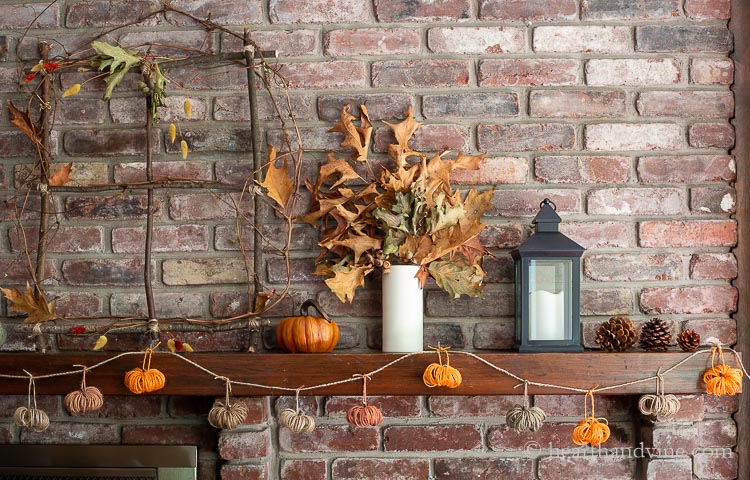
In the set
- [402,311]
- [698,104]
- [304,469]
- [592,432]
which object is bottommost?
[304,469]

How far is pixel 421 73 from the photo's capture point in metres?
1.82

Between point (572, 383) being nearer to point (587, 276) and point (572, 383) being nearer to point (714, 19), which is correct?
point (587, 276)

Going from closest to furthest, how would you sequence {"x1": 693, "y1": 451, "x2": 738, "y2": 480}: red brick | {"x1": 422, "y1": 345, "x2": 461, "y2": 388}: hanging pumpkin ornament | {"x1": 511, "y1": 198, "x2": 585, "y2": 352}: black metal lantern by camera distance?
1. {"x1": 422, "y1": 345, "x2": 461, "y2": 388}: hanging pumpkin ornament
2. {"x1": 511, "y1": 198, "x2": 585, "y2": 352}: black metal lantern
3. {"x1": 693, "y1": 451, "x2": 738, "y2": 480}: red brick

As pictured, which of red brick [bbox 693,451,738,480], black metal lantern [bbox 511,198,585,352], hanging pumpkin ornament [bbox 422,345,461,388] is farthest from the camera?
red brick [bbox 693,451,738,480]

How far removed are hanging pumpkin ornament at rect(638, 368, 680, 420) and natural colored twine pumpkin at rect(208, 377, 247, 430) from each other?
858 millimetres

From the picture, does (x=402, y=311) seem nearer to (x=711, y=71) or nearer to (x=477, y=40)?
(x=477, y=40)

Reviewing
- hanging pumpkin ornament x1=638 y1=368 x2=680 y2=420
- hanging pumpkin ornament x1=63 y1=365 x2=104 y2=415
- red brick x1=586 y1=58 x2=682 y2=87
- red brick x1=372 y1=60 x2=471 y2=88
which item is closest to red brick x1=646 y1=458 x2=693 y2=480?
hanging pumpkin ornament x1=638 y1=368 x2=680 y2=420

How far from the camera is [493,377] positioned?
1589 millimetres

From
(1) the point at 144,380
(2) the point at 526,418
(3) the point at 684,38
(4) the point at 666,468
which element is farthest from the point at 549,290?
(1) the point at 144,380

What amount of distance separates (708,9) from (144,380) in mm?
1548

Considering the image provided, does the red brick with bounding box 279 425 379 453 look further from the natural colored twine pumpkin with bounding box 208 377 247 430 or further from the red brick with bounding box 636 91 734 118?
the red brick with bounding box 636 91 734 118

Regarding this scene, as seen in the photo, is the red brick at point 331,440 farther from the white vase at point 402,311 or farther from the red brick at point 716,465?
the red brick at point 716,465

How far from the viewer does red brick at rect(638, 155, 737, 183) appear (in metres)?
1.79

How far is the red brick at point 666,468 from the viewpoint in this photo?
1.71m
